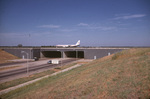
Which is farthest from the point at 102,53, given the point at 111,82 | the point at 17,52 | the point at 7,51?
the point at 7,51

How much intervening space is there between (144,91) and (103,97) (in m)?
2.83

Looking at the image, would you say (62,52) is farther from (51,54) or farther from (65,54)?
(51,54)

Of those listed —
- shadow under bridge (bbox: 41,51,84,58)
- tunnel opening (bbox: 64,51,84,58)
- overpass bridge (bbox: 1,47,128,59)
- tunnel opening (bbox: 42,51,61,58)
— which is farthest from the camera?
tunnel opening (bbox: 42,51,61,58)

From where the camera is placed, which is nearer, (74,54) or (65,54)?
(65,54)

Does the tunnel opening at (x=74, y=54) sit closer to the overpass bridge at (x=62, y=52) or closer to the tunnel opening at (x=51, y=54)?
the overpass bridge at (x=62, y=52)

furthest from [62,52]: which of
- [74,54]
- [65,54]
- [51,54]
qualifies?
[51,54]

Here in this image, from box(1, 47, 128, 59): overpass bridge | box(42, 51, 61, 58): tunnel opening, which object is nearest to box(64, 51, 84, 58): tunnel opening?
box(1, 47, 128, 59): overpass bridge

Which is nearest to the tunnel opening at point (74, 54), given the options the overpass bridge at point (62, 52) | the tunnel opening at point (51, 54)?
the overpass bridge at point (62, 52)

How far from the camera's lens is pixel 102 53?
2158 inches

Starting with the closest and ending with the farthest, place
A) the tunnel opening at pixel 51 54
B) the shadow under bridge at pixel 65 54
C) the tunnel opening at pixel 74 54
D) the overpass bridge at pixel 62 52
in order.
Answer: the overpass bridge at pixel 62 52, the shadow under bridge at pixel 65 54, the tunnel opening at pixel 74 54, the tunnel opening at pixel 51 54

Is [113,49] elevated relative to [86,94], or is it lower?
elevated

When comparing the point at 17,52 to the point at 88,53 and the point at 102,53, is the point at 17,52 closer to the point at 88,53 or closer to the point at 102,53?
the point at 88,53

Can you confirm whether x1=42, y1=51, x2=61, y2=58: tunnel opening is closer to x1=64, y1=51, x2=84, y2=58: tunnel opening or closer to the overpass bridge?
the overpass bridge

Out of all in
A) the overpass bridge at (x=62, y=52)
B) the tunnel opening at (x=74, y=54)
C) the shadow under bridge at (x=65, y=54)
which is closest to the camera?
the overpass bridge at (x=62, y=52)
